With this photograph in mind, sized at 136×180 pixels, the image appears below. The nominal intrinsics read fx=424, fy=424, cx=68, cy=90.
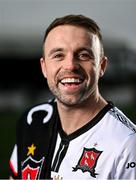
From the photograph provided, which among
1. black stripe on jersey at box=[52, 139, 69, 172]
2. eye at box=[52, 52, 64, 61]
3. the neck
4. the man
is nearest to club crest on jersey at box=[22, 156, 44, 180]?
the man

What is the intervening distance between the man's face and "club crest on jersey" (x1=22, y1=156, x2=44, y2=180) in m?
0.39

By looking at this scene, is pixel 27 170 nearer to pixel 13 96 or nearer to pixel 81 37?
pixel 81 37

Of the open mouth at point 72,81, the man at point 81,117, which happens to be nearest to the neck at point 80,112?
the man at point 81,117

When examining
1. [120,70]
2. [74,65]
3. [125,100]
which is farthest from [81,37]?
[120,70]

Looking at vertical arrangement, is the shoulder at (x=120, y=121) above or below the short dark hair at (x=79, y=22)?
below

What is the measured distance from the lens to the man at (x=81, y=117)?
71.8 inches

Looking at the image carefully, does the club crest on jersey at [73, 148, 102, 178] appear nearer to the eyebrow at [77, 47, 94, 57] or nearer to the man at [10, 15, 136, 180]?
the man at [10, 15, 136, 180]

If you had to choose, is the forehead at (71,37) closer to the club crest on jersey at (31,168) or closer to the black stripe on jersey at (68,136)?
the black stripe on jersey at (68,136)

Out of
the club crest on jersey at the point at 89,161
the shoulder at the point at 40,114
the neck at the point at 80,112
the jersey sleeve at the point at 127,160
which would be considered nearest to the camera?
the jersey sleeve at the point at 127,160

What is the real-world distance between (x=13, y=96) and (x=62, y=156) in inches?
262

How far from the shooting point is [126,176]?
1812mm

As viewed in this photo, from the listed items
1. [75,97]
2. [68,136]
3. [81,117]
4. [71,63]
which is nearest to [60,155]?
[68,136]

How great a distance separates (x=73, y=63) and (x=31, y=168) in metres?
0.63

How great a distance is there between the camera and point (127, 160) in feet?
5.82
